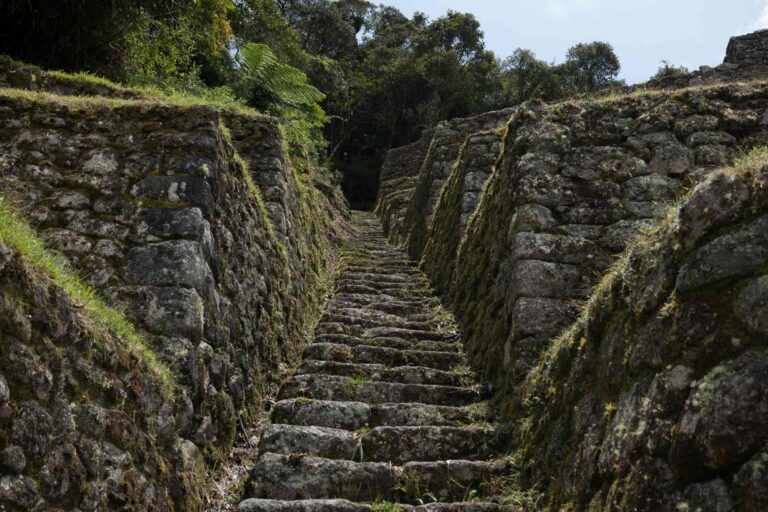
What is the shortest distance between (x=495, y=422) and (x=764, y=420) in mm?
2633

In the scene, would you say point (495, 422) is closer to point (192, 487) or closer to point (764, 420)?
point (192, 487)

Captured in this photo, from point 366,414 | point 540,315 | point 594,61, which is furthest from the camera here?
point 594,61

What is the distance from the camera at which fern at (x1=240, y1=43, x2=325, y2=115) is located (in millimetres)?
11391

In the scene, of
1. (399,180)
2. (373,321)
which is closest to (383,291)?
(373,321)

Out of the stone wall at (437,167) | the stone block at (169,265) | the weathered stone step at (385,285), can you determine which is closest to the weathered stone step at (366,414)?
the stone block at (169,265)

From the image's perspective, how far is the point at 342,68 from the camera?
25.7 m

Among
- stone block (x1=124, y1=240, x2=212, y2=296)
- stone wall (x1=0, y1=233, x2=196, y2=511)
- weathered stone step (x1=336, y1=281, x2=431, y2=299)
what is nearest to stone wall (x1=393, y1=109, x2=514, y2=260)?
weathered stone step (x1=336, y1=281, x2=431, y2=299)

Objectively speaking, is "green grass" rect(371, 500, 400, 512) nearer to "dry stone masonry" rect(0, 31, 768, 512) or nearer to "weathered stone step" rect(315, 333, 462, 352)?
"dry stone masonry" rect(0, 31, 768, 512)

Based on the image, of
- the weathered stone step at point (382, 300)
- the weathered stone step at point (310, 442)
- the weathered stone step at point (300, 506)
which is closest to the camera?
the weathered stone step at point (300, 506)

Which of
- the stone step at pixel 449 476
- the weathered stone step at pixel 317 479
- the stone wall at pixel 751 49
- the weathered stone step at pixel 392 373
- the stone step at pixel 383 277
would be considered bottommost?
the weathered stone step at pixel 317 479

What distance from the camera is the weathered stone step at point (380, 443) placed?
4059 mm

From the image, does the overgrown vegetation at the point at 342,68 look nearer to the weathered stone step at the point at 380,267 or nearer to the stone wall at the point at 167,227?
the weathered stone step at the point at 380,267

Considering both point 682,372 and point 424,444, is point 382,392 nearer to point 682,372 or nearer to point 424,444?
point 424,444

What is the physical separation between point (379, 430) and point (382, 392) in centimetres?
72
